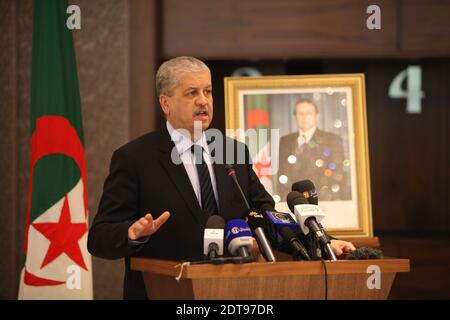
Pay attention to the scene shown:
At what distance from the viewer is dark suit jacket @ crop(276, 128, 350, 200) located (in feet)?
12.3

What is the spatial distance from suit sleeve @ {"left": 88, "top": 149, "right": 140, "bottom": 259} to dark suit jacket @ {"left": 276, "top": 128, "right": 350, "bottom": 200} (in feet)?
5.06

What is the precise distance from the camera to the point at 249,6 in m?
4.45

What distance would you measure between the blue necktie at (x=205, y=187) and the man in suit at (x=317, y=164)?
139 centimetres

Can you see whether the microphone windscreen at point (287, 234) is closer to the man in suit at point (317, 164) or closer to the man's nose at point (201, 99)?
the man's nose at point (201, 99)

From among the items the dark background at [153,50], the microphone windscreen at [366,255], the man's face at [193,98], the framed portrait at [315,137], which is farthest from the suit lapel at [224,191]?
the dark background at [153,50]

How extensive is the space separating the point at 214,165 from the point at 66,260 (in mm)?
1610

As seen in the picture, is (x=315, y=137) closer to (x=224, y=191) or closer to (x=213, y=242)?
(x=224, y=191)

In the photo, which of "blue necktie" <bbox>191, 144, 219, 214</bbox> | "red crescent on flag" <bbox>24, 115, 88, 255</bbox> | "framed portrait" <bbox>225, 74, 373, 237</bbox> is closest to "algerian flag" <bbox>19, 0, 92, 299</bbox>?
"red crescent on flag" <bbox>24, 115, 88, 255</bbox>

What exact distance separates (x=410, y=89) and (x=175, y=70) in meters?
2.88

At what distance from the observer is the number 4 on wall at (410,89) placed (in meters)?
4.80

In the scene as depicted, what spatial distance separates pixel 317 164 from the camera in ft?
12.3

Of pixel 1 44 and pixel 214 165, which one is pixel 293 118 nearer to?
pixel 214 165

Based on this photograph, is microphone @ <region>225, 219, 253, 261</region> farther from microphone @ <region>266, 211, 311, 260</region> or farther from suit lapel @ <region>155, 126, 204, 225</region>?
suit lapel @ <region>155, 126, 204, 225</region>
